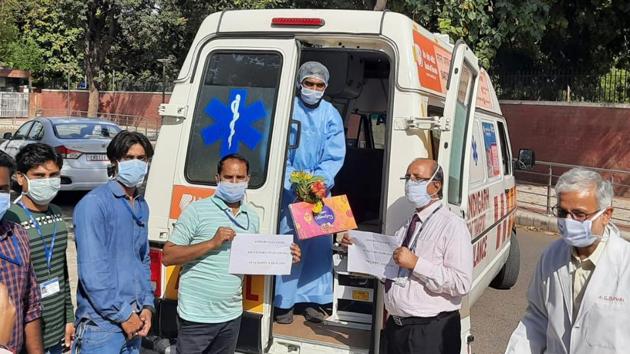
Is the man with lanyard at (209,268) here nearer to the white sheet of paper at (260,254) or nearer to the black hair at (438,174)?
the white sheet of paper at (260,254)

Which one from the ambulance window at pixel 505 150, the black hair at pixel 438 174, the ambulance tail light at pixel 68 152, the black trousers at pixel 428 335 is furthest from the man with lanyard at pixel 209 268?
the ambulance tail light at pixel 68 152

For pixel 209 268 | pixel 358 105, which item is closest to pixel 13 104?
pixel 358 105

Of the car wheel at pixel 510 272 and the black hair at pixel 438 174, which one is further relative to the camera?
the car wheel at pixel 510 272

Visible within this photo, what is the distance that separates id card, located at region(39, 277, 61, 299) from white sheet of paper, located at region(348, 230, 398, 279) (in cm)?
154

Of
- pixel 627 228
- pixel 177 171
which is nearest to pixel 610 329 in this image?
pixel 177 171

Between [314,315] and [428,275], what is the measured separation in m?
1.37

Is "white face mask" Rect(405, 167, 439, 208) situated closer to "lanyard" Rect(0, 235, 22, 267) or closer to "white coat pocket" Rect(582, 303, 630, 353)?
"white coat pocket" Rect(582, 303, 630, 353)

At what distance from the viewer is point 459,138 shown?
3.80 metres

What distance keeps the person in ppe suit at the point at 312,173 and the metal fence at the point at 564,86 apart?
12990 millimetres

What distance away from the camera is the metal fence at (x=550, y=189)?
40.7 feet

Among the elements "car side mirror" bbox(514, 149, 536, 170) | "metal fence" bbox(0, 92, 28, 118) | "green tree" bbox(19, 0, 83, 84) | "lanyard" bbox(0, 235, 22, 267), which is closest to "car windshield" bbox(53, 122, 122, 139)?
"car side mirror" bbox(514, 149, 536, 170)

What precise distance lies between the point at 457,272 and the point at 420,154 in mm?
830

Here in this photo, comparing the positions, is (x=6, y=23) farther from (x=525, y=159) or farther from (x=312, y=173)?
(x=312, y=173)

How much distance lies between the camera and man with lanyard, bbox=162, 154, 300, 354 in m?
3.37
